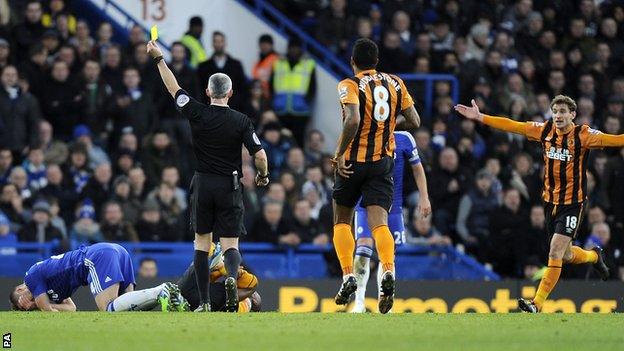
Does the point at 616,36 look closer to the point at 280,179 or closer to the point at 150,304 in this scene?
the point at 280,179

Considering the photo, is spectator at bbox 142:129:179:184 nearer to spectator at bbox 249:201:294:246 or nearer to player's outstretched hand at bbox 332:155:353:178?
spectator at bbox 249:201:294:246

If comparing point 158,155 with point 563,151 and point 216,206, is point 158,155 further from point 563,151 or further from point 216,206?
point 563,151

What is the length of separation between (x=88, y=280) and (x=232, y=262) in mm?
1710

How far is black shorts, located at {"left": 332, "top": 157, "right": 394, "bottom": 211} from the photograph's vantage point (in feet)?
44.3

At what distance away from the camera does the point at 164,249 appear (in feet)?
65.0

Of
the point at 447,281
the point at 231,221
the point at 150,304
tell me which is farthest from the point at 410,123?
the point at 447,281

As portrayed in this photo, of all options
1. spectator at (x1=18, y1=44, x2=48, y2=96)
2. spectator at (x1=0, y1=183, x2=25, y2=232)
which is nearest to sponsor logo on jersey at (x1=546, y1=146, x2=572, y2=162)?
spectator at (x1=0, y1=183, x2=25, y2=232)

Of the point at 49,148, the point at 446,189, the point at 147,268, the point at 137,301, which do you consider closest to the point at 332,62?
the point at 446,189

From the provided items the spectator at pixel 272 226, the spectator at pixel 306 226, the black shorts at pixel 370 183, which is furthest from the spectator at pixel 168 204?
the black shorts at pixel 370 183

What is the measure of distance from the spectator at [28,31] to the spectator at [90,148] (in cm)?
135

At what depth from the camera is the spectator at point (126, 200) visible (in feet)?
65.8

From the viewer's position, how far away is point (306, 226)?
20.5 metres

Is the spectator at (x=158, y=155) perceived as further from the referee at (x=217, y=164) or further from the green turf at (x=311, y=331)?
the green turf at (x=311, y=331)

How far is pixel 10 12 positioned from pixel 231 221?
910 cm
